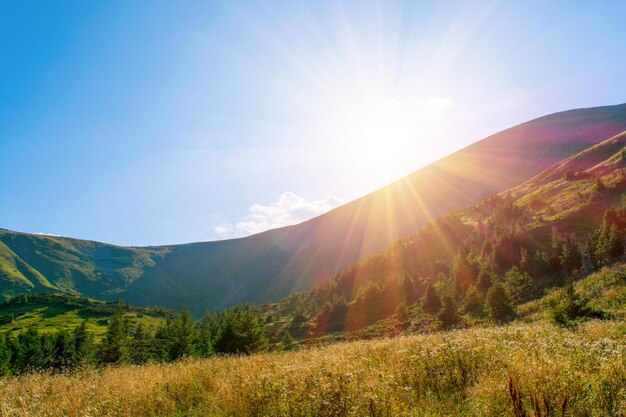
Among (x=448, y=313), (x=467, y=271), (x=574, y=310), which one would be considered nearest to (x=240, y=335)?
(x=448, y=313)

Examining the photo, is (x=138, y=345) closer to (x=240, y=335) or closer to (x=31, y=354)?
(x=31, y=354)

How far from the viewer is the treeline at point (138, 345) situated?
39156mm

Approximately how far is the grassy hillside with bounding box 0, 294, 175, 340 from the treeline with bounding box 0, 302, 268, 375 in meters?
49.4

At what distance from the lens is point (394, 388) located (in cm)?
673

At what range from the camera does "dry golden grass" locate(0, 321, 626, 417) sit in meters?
5.16

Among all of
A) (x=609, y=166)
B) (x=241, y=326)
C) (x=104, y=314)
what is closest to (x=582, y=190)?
(x=609, y=166)

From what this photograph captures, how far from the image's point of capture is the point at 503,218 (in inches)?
4082

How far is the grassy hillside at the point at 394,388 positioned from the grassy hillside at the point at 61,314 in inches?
5686

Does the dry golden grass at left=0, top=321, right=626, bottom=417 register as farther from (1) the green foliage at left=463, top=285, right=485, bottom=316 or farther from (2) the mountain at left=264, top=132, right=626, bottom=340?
(1) the green foliage at left=463, top=285, right=485, bottom=316

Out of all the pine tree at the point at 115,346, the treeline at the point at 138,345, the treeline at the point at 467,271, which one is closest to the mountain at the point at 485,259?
the treeline at the point at 467,271

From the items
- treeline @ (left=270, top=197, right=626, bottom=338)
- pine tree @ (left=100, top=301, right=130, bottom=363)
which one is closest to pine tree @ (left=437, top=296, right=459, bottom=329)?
treeline @ (left=270, top=197, right=626, bottom=338)

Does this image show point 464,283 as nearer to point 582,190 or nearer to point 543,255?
point 543,255

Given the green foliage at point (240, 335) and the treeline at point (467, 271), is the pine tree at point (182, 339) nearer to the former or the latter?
the green foliage at point (240, 335)

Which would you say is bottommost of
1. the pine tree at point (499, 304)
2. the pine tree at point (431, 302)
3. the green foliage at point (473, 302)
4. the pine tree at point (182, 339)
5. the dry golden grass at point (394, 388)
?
the pine tree at point (431, 302)
